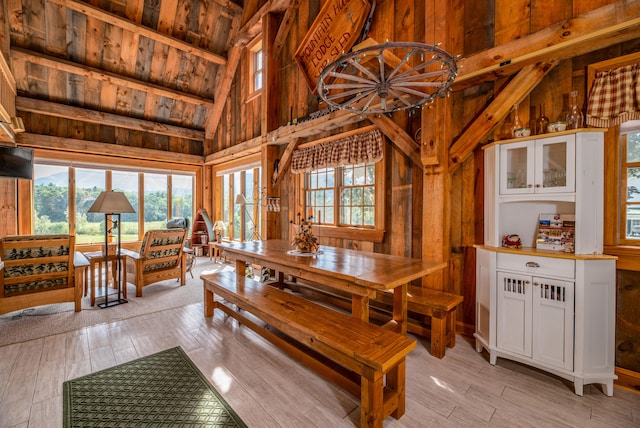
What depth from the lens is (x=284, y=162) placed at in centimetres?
542

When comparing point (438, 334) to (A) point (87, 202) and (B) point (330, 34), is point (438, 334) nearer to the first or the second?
(B) point (330, 34)

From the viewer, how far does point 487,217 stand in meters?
2.68

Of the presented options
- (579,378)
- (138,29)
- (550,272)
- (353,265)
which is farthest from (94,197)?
(579,378)

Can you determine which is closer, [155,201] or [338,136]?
[338,136]

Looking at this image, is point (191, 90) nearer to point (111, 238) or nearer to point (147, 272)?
point (111, 238)

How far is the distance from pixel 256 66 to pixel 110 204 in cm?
456

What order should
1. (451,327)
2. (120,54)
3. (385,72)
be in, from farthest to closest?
(120,54) < (451,327) < (385,72)

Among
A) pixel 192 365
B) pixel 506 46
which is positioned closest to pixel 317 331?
pixel 192 365

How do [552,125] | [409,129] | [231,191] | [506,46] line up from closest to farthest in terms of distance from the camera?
[552,125]
[506,46]
[409,129]
[231,191]

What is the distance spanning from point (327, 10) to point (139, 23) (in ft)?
13.2

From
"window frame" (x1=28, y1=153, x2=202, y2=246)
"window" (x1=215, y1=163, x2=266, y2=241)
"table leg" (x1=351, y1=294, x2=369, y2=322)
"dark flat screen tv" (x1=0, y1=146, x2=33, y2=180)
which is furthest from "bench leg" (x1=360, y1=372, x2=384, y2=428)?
"window frame" (x1=28, y1=153, x2=202, y2=246)

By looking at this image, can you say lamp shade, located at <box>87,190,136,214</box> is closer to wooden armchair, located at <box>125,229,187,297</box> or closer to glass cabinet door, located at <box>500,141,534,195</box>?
wooden armchair, located at <box>125,229,187,297</box>

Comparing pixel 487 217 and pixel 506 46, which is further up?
pixel 506 46

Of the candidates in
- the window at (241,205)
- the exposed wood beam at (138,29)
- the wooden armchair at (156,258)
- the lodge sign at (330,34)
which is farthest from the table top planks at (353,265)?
the exposed wood beam at (138,29)
